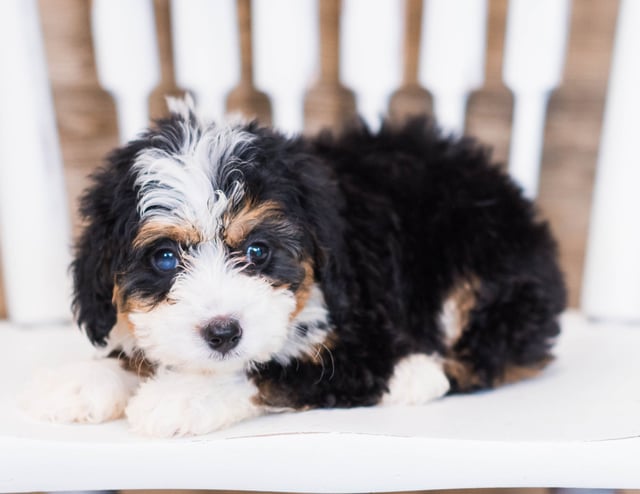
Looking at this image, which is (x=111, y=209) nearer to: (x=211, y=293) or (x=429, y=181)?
(x=211, y=293)

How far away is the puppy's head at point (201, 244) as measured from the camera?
1447mm

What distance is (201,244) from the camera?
4.94ft

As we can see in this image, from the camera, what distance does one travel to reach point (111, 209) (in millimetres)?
1560

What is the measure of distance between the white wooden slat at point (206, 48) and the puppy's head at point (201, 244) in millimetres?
590


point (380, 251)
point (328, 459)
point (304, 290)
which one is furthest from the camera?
point (380, 251)

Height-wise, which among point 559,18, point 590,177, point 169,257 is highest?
point 559,18

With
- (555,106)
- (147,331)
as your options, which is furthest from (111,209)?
(555,106)

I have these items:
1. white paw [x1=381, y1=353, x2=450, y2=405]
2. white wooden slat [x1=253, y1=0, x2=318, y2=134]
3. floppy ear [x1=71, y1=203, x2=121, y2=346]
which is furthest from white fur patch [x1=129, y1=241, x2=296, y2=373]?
white wooden slat [x1=253, y1=0, x2=318, y2=134]

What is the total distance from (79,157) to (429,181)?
1.21m

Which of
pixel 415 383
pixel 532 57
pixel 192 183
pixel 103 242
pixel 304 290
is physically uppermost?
pixel 532 57

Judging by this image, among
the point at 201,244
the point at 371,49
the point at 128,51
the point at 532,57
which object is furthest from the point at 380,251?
the point at 128,51

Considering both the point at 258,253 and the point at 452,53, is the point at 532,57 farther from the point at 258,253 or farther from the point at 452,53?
the point at 258,253

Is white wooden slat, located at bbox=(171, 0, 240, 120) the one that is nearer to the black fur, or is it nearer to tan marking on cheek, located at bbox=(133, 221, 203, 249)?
the black fur

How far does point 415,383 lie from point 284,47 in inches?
41.0
